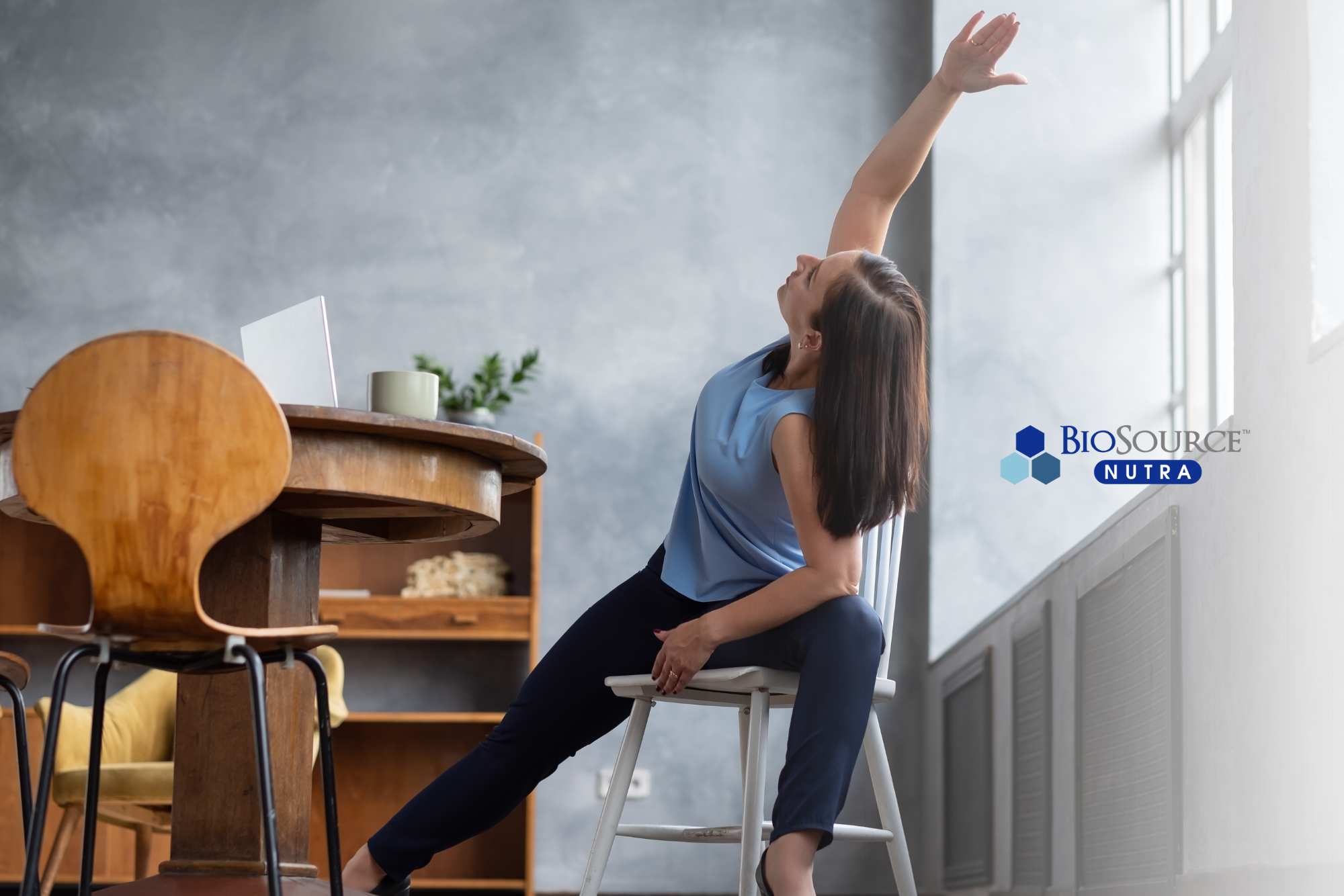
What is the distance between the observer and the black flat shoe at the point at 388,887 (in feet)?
5.44

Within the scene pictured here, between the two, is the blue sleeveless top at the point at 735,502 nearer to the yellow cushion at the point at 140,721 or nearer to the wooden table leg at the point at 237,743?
the wooden table leg at the point at 237,743

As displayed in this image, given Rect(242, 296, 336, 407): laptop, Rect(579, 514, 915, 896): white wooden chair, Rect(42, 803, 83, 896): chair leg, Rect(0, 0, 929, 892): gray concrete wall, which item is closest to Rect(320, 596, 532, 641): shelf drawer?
Rect(0, 0, 929, 892): gray concrete wall

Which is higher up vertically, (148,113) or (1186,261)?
(148,113)

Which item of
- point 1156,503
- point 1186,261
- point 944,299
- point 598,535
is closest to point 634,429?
point 598,535

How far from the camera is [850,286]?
1.66m

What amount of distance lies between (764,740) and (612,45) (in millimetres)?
3361

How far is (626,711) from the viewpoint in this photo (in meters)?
1.80

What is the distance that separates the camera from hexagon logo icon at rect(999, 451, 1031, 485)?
3.23 m

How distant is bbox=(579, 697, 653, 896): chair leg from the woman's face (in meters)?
0.55

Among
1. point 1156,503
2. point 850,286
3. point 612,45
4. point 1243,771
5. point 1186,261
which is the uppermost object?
point 612,45

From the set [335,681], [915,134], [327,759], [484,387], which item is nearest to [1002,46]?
[915,134]

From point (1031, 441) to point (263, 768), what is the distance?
2.24 m

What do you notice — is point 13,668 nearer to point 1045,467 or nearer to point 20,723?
point 20,723

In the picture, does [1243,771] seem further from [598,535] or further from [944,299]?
[598,535]
